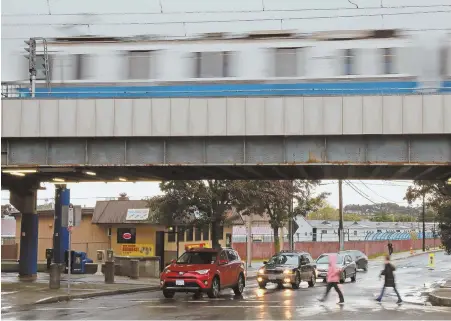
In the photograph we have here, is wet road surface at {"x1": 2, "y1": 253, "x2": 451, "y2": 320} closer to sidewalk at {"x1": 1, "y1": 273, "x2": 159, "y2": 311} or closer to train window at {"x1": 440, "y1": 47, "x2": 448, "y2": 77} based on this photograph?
sidewalk at {"x1": 1, "y1": 273, "x2": 159, "y2": 311}

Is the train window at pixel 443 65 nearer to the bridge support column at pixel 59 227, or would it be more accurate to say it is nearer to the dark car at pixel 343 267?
the dark car at pixel 343 267

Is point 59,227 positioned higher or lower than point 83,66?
lower

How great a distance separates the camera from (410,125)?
2064 cm

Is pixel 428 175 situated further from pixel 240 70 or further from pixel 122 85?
pixel 122 85

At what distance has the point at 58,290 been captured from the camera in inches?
905

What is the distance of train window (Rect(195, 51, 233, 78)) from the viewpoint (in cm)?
2175

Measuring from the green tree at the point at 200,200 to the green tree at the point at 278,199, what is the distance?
30.9 inches

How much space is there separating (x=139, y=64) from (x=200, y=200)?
14.2m

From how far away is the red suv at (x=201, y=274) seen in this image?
2127 cm

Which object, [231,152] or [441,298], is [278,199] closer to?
[231,152]

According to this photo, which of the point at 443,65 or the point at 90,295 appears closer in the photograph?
the point at 443,65

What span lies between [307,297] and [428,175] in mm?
9292

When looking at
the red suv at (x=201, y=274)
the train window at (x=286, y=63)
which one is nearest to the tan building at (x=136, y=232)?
the red suv at (x=201, y=274)

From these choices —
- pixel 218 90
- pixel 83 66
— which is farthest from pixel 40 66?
pixel 218 90
